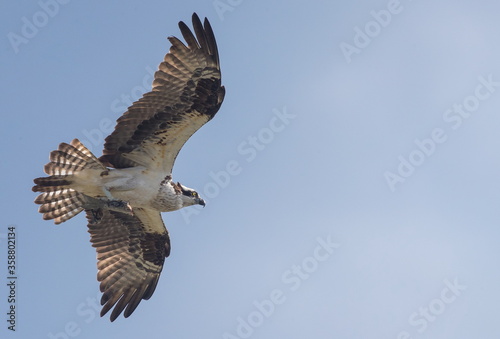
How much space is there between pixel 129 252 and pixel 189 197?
2.09m

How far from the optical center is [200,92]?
12406mm

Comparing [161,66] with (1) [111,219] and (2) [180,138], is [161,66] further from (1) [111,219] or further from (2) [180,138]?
(1) [111,219]

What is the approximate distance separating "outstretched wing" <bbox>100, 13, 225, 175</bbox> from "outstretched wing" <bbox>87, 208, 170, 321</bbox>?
1.90 meters

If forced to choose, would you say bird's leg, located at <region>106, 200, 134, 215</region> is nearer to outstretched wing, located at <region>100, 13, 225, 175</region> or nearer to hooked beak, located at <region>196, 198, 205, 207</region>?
outstretched wing, located at <region>100, 13, 225, 175</region>

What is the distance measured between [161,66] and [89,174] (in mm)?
2121

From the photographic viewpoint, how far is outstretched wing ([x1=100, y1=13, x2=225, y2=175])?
40.1ft

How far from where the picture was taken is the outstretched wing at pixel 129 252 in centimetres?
1416

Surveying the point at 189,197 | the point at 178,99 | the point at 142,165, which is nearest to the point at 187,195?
the point at 189,197

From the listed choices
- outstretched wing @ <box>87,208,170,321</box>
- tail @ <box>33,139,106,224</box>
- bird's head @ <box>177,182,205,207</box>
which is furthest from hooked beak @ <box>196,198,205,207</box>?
tail @ <box>33,139,106,224</box>

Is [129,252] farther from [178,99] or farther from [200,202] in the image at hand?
[178,99]

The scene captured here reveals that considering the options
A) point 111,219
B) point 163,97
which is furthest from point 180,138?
point 111,219

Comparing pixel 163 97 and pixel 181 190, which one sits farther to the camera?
pixel 181 190

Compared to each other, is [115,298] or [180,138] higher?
[180,138]

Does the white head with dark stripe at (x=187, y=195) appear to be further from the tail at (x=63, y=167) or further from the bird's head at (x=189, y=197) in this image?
the tail at (x=63, y=167)
